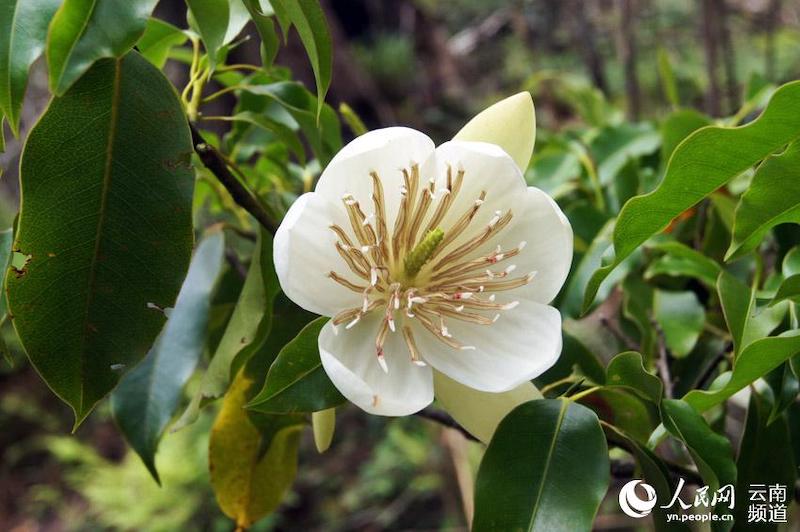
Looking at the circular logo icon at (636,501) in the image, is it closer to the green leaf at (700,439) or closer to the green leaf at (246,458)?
the green leaf at (700,439)

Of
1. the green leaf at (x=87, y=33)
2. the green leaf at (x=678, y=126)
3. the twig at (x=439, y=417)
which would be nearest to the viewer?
the green leaf at (x=87, y=33)

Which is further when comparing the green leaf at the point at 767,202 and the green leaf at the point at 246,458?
the green leaf at the point at 246,458

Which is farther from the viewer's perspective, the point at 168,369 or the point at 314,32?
the point at 168,369

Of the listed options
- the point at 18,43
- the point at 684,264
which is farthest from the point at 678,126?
the point at 18,43

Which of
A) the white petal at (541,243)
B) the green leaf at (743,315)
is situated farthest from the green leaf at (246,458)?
the green leaf at (743,315)

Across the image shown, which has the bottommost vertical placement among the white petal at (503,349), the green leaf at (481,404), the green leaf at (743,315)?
the green leaf at (743,315)

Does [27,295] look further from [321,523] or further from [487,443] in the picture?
[321,523]

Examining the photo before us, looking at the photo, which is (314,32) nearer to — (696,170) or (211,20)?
(211,20)
